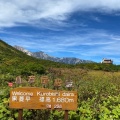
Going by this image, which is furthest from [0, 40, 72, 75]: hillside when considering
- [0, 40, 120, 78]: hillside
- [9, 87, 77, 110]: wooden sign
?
[9, 87, 77, 110]: wooden sign

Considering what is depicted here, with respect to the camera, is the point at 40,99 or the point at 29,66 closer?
the point at 40,99

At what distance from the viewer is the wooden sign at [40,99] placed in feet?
24.3

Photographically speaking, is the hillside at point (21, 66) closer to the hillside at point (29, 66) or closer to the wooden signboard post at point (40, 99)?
the hillside at point (29, 66)

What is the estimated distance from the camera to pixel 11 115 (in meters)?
8.67

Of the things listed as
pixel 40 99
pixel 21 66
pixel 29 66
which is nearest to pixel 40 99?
pixel 40 99

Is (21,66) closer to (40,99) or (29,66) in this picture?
(29,66)

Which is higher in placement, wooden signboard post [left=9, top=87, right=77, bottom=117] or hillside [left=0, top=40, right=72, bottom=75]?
hillside [left=0, top=40, right=72, bottom=75]

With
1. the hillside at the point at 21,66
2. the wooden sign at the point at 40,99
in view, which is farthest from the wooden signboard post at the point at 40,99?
the hillside at the point at 21,66

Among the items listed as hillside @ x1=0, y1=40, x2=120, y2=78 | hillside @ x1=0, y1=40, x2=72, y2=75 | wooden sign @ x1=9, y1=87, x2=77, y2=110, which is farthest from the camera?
hillside @ x1=0, y1=40, x2=120, y2=78

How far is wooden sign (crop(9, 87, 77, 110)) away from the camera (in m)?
7.42

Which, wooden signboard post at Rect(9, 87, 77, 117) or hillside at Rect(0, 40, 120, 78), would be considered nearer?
wooden signboard post at Rect(9, 87, 77, 117)

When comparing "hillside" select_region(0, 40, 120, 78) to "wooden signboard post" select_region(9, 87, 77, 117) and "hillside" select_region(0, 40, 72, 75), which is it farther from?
"wooden signboard post" select_region(9, 87, 77, 117)

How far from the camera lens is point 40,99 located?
24.5 ft

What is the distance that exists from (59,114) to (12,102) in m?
1.76
